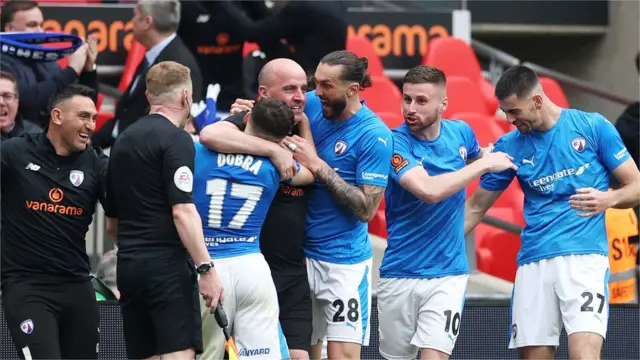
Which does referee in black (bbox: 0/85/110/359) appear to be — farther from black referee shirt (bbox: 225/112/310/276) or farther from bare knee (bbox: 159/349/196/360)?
black referee shirt (bbox: 225/112/310/276)

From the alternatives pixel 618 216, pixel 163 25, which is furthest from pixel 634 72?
pixel 163 25

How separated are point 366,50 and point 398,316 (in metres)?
6.13

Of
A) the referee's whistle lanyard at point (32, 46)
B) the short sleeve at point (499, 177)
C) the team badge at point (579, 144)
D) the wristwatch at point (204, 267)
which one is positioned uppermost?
the referee's whistle lanyard at point (32, 46)

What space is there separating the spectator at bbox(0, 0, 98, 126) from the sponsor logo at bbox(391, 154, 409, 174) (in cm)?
282

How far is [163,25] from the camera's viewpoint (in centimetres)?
891

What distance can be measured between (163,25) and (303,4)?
1.37m

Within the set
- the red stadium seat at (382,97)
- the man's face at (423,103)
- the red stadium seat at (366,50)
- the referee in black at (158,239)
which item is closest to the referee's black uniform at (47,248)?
the referee in black at (158,239)

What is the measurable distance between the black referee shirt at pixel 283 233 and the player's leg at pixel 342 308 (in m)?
0.20

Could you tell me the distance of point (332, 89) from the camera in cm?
676

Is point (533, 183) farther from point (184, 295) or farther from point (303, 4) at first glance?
point (303, 4)

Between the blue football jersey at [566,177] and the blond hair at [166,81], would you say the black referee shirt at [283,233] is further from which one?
the blue football jersey at [566,177]

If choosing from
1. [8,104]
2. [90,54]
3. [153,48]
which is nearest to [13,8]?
[90,54]

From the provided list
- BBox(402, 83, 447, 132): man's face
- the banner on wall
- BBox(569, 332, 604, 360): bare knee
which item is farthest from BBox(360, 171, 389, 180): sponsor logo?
the banner on wall

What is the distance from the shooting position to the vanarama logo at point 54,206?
6.52 m
